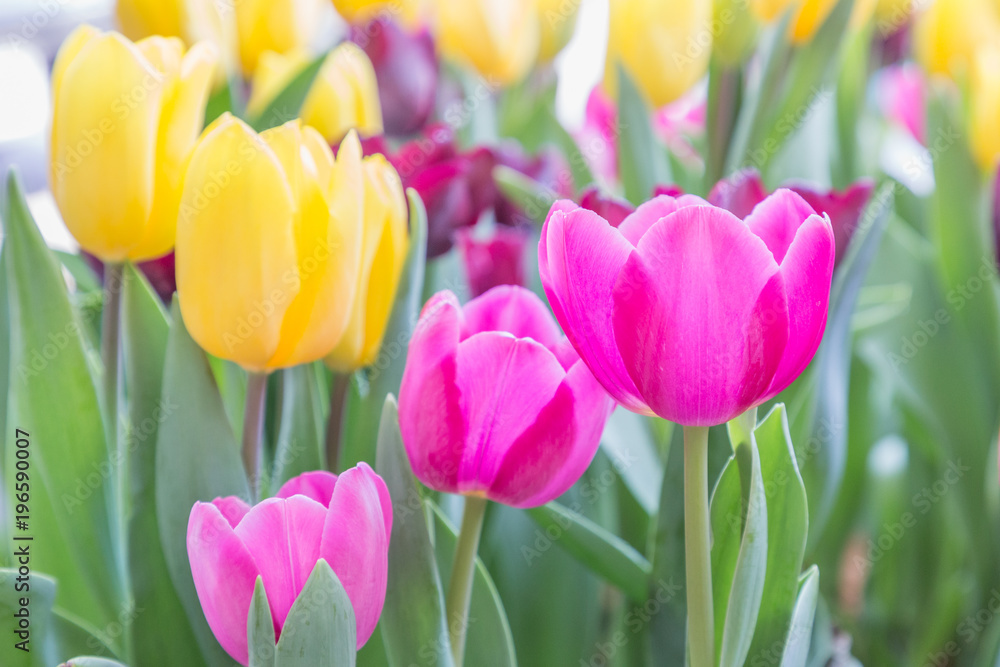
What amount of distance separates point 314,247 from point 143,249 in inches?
3.5

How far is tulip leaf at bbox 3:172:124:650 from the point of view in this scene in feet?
1.27

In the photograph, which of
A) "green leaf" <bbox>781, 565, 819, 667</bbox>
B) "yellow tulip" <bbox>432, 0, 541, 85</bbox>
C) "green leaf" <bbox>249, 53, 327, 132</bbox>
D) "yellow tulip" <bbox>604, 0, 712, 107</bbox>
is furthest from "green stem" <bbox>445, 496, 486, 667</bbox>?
"yellow tulip" <bbox>432, 0, 541, 85</bbox>

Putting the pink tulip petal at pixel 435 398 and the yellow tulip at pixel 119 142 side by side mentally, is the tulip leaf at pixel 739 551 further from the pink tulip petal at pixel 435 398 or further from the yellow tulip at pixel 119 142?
the yellow tulip at pixel 119 142

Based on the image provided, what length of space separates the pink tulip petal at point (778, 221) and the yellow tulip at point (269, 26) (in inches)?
19.5

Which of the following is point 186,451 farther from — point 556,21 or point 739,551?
point 556,21

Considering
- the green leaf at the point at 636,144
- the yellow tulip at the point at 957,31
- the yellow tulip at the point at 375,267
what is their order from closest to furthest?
the yellow tulip at the point at 375,267
the green leaf at the point at 636,144
the yellow tulip at the point at 957,31

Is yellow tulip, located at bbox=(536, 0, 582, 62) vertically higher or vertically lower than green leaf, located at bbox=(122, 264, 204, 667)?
higher

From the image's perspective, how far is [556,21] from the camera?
2.67ft

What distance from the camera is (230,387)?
0.46m

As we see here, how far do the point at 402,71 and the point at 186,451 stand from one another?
406 mm

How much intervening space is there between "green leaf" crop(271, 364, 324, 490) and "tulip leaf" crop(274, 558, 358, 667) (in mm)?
130

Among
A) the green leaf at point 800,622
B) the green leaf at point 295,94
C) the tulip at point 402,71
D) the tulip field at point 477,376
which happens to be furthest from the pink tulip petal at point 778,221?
the tulip at point 402,71

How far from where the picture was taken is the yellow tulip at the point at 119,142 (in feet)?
1.16

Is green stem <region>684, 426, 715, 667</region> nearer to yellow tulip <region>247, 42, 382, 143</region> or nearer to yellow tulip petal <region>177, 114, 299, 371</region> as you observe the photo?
yellow tulip petal <region>177, 114, 299, 371</region>
